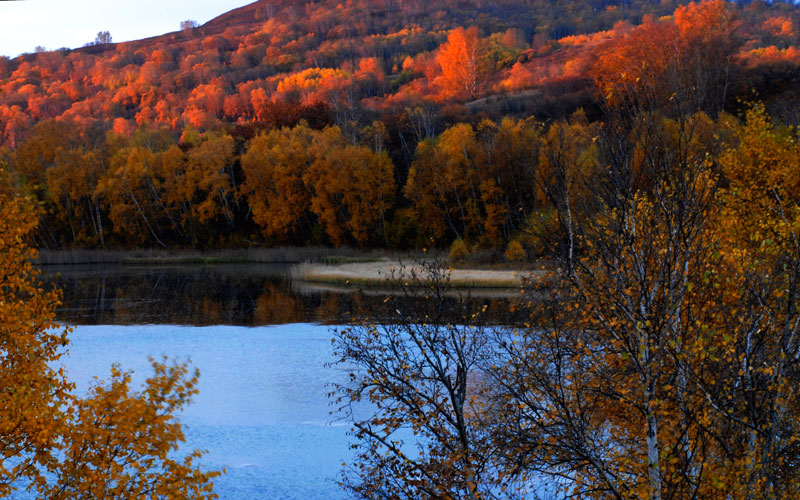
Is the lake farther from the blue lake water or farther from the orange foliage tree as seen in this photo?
the orange foliage tree

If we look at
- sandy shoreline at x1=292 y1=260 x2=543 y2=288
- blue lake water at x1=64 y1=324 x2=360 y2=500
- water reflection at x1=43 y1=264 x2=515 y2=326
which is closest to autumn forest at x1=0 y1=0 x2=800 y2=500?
blue lake water at x1=64 y1=324 x2=360 y2=500

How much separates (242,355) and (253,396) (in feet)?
20.4

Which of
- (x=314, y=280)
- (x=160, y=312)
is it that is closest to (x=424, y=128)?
(x=314, y=280)

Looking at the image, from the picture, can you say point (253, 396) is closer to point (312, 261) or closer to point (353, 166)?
point (312, 261)

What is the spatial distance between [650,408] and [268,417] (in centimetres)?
1415

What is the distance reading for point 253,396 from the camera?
74.7 ft

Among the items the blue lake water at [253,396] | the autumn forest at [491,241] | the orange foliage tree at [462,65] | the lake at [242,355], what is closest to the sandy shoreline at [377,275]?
the lake at [242,355]

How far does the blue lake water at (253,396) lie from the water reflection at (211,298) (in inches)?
103

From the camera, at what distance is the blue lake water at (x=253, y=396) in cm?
1692

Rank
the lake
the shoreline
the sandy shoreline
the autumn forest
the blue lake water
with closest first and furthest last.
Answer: the autumn forest
the blue lake water
the lake
the sandy shoreline
the shoreline

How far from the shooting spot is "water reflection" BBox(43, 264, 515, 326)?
3719 cm

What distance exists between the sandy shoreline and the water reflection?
1107 millimetres

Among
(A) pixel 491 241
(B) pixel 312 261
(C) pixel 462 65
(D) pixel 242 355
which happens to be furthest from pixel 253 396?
(C) pixel 462 65

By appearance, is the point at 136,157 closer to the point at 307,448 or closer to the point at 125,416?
the point at 307,448
